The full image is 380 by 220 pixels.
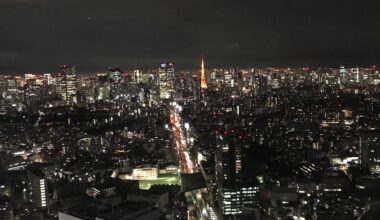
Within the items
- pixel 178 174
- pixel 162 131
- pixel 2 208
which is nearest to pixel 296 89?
pixel 162 131

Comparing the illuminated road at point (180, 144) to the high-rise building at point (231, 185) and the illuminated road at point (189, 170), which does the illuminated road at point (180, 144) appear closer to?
the illuminated road at point (189, 170)

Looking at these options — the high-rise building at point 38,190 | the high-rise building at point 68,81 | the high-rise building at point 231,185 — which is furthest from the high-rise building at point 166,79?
the high-rise building at point 38,190

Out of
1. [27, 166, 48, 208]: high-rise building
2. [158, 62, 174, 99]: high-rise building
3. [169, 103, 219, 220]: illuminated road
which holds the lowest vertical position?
[169, 103, 219, 220]: illuminated road

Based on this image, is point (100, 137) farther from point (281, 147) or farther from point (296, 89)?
point (296, 89)

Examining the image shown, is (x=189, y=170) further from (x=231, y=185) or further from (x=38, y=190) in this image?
(x=38, y=190)

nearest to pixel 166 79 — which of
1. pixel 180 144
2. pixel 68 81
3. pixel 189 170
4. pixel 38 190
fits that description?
pixel 68 81

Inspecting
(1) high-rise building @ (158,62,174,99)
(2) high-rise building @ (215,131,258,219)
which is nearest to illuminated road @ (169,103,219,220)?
(2) high-rise building @ (215,131,258,219)

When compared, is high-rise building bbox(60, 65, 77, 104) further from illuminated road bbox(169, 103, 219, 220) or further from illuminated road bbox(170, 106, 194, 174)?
illuminated road bbox(169, 103, 219, 220)
